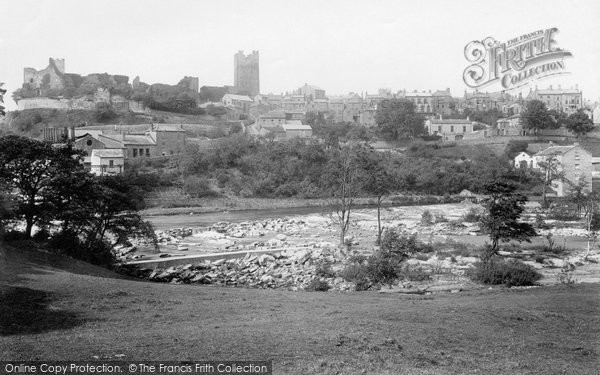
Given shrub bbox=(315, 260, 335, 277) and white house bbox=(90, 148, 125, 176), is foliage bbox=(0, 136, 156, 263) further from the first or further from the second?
white house bbox=(90, 148, 125, 176)

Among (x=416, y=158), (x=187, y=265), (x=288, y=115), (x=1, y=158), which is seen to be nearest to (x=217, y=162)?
(x=416, y=158)

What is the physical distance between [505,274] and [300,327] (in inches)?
476

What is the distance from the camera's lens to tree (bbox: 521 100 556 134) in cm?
8050

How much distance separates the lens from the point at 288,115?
101938 millimetres

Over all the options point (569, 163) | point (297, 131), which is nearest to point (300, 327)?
point (569, 163)

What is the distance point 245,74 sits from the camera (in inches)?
5384

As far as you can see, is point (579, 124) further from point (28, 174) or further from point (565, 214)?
point (28, 174)

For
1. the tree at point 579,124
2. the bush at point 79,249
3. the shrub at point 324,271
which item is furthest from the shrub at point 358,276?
the tree at point 579,124

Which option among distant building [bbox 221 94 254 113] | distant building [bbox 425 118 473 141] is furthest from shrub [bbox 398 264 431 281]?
distant building [bbox 221 94 254 113]

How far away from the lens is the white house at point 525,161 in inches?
2682

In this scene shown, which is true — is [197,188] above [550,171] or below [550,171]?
below

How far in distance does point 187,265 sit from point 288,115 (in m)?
77.2

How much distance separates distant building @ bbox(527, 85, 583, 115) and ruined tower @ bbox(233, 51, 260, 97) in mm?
62574

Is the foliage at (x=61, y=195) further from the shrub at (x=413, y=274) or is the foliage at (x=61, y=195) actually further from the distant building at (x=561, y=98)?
the distant building at (x=561, y=98)
